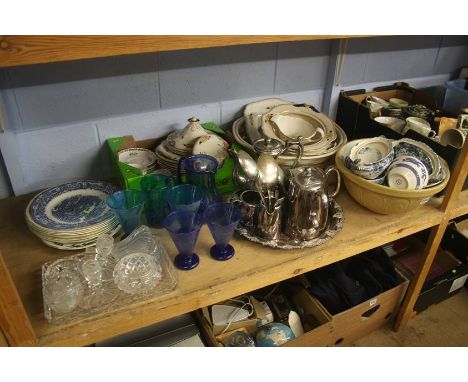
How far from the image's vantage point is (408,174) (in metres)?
1.02

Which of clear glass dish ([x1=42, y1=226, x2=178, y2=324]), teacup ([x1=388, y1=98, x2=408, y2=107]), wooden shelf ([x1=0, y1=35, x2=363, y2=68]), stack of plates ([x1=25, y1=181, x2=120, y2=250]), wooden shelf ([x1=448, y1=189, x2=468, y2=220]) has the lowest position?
wooden shelf ([x1=448, y1=189, x2=468, y2=220])

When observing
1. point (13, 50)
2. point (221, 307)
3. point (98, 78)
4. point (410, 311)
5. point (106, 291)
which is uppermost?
point (13, 50)

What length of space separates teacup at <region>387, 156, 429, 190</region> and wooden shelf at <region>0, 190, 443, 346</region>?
0.11m

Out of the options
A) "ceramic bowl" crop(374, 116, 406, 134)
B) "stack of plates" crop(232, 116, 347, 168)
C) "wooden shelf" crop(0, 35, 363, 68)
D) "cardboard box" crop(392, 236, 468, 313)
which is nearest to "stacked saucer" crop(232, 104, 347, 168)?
"stack of plates" crop(232, 116, 347, 168)

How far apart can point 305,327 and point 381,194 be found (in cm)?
55

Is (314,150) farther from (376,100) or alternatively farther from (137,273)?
(137,273)

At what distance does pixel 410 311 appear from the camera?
1413mm

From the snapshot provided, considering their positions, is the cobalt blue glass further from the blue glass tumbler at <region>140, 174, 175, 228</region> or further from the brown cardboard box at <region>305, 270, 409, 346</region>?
the brown cardboard box at <region>305, 270, 409, 346</region>

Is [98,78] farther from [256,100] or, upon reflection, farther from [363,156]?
[363,156]

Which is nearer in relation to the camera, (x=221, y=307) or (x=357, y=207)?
(x=357, y=207)

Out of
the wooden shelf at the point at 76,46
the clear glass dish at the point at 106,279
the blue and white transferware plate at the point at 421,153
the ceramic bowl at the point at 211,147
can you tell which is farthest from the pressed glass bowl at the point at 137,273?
the blue and white transferware plate at the point at 421,153

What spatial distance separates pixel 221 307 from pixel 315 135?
2.04 feet

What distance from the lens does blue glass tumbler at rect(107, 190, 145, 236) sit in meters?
0.90

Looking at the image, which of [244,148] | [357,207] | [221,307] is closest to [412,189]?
[357,207]
